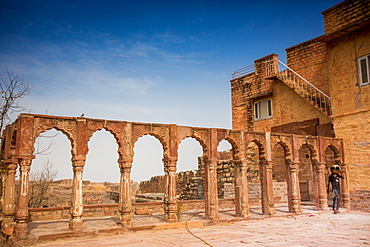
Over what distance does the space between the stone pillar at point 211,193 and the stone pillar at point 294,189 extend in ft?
12.9

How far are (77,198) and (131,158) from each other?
2.03 meters

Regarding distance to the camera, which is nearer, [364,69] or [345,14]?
[364,69]

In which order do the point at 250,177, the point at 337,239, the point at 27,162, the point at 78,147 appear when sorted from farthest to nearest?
the point at 250,177 < the point at 78,147 < the point at 27,162 < the point at 337,239

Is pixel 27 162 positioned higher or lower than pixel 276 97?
lower

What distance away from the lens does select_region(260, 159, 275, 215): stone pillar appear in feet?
43.8

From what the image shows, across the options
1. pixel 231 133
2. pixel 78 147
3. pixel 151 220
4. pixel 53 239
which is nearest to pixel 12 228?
pixel 53 239

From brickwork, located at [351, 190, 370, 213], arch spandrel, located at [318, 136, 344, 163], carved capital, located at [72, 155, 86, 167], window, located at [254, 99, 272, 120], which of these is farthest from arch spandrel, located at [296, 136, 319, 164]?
carved capital, located at [72, 155, 86, 167]

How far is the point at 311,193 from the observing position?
18859mm

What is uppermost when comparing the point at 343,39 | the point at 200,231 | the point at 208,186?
the point at 343,39

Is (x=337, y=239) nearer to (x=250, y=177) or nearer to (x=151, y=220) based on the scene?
(x=151, y=220)

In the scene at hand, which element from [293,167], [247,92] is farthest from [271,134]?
[247,92]

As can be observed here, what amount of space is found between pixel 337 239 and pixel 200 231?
12.4ft

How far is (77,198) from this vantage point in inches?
388

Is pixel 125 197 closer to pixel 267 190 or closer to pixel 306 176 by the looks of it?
pixel 267 190
